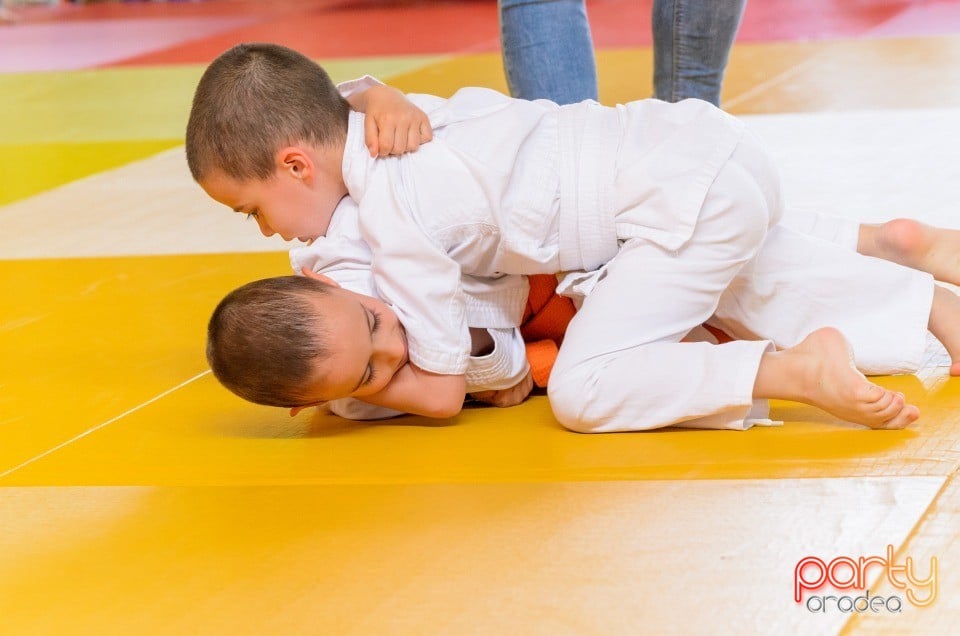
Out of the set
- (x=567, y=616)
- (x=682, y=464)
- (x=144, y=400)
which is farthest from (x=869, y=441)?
(x=144, y=400)

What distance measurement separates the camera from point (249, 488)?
1.46 meters

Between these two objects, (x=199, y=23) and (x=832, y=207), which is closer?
(x=832, y=207)

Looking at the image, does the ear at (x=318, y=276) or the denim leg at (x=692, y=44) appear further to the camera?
the denim leg at (x=692, y=44)

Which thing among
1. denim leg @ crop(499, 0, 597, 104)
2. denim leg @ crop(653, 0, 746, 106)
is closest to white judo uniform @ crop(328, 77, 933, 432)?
denim leg @ crop(499, 0, 597, 104)

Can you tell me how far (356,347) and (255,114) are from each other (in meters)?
0.38

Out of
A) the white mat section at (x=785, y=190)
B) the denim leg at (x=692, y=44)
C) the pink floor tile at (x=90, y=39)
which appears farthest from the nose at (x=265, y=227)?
the pink floor tile at (x=90, y=39)

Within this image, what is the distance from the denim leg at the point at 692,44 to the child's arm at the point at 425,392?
1.07 m

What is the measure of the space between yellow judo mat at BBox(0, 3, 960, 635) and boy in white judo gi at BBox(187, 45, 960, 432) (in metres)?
0.08

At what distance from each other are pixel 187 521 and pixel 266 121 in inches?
23.3

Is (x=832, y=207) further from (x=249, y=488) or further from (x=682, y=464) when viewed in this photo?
(x=249, y=488)

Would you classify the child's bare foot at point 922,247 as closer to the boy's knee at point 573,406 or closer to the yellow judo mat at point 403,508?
the yellow judo mat at point 403,508

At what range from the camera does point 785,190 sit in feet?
8.89

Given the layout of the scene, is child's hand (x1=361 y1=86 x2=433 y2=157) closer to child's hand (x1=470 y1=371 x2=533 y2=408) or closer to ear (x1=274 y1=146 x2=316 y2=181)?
ear (x1=274 y1=146 x2=316 y2=181)

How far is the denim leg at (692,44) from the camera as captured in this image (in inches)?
92.5
